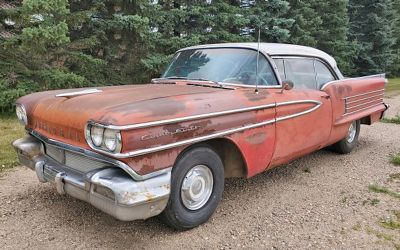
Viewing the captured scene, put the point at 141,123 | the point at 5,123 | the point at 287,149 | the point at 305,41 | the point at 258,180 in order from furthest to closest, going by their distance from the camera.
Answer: the point at 305,41 < the point at 5,123 < the point at 258,180 < the point at 287,149 < the point at 141,123

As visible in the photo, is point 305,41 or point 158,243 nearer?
point 158,243

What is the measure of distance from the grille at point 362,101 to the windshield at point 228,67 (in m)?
1.75

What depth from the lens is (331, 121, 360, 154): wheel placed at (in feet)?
19.4

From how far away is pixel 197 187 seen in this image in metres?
3.48

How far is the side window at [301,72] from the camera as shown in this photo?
185 inches

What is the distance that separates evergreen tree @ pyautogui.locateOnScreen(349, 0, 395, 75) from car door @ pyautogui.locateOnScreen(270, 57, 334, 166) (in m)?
17.0

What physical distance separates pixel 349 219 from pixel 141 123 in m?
2.29

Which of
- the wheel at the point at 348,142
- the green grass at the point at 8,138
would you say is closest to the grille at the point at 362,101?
the wheel at the point at 348,142

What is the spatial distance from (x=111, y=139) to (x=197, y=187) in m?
1.03

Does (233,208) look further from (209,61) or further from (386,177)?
(386,177)

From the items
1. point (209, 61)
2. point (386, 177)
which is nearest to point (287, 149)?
point (209, 61)

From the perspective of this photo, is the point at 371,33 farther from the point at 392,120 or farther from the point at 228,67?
the point at 228,67

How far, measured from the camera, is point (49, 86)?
802cm

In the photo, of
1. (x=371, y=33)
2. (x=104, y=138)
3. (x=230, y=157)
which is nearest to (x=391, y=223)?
(x=230, y=157)
